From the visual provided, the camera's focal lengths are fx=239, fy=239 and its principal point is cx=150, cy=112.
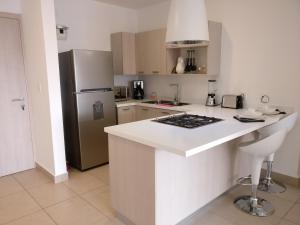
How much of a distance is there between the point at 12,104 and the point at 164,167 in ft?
8.18

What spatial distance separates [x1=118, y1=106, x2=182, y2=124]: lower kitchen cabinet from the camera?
3.74m

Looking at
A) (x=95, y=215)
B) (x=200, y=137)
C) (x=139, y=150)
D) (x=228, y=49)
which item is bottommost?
(x=95, y=215)

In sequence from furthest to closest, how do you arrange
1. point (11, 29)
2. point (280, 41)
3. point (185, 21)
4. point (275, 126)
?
point (11, 29)
point (280, 41)
point (275, 126)
point (185, 21)

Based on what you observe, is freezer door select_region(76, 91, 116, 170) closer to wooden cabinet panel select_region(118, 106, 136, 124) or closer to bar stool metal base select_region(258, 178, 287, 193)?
wooden cabinet panel select_region(118, 106, 136, 124)

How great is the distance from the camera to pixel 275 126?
227cm

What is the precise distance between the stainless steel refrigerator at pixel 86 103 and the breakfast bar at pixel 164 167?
1.30 metres

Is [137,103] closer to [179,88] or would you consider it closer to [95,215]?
[179,88]

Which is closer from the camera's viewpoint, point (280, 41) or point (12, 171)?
point (280, 41)

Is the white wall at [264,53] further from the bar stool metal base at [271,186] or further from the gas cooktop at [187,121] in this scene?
the gas cooktop at [187,121]

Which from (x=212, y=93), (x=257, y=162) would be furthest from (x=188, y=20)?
(x=212, y=93)

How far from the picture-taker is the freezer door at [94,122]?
130 inches

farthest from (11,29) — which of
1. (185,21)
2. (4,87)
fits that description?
(185,21)

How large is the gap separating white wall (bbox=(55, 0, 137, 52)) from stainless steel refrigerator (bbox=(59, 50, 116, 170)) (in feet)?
2.24

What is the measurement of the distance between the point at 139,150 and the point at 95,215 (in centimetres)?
99
